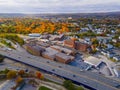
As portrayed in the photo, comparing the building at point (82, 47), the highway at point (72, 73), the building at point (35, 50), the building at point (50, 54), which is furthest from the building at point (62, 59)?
the building at point (82, 47)

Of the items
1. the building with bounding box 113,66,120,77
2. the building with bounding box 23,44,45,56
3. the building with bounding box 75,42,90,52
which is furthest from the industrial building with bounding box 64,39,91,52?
the building with bounding box 113,66,120,77

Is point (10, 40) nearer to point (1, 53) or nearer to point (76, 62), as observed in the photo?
point (1, 53)

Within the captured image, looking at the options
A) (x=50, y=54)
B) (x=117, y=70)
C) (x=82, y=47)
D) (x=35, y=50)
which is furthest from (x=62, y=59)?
(x=82, y=47)

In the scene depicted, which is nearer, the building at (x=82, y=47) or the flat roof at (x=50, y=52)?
the flat roof at (x=50, y=52)

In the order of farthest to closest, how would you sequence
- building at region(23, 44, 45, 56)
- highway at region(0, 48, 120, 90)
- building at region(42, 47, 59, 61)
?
1. building at region(23, 44, 45, 56)
2. building at region(42, 47, 59, 61)
3. highway at region(0, 48, 120, 90)

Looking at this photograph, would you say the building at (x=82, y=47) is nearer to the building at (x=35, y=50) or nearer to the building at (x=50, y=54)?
the building at (x=50, y=54)

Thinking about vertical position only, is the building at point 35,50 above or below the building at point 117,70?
above

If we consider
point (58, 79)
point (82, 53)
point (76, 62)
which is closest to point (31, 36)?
point (82, 53)

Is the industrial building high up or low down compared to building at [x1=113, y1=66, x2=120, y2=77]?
up

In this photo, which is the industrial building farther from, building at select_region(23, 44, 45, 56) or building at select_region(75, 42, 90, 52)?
building at select_region(23, 44, 45, 56)
